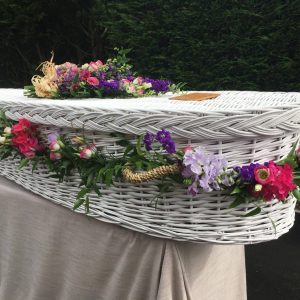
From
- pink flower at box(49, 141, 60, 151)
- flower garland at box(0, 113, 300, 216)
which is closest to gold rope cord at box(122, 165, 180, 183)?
flower garland at box(0, 113, 300, 216)

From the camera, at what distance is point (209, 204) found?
94 cm

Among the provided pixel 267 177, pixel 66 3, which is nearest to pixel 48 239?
pixel 267 177

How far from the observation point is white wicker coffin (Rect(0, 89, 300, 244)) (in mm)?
883

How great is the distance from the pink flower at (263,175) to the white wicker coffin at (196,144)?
0.19ft

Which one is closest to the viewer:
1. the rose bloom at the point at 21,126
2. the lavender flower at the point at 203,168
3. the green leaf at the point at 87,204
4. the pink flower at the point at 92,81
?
the lavender flower at the point at 203,168

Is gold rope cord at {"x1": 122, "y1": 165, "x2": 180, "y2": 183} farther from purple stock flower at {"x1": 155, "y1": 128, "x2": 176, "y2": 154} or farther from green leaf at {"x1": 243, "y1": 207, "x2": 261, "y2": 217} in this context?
green leaf at {"x1": 243, "y1": 207, "x2": 261, "y2": 217}

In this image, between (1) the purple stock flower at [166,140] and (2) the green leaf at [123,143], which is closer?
(1) the purple stock flower at [166,140]

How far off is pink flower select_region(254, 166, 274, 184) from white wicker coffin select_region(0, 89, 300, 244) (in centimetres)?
6

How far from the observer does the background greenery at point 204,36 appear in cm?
272

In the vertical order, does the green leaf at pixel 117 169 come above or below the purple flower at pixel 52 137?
below

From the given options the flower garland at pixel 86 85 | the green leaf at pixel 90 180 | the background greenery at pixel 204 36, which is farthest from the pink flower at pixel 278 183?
the background greenery at pixel 204 36

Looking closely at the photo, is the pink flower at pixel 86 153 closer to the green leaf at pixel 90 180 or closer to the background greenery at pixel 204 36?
the green leaf at pixel 90 180

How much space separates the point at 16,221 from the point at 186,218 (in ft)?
Result: 2.17

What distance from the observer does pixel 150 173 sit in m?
0.90
